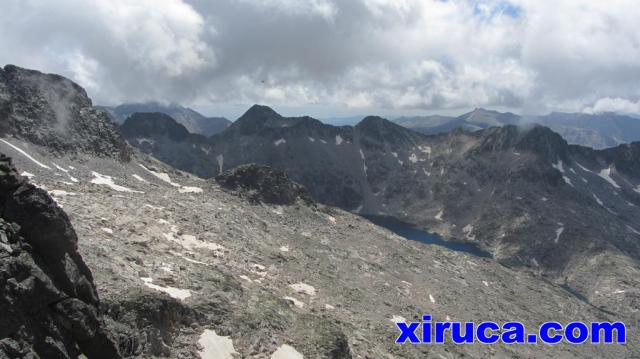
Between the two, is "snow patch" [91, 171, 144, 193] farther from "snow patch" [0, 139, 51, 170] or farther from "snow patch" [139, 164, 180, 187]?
"snow patch" [139, 164, 180, 187]

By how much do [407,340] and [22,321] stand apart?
60.9 meters

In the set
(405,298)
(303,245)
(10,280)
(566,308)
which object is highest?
(10,280)

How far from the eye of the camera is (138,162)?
436ft

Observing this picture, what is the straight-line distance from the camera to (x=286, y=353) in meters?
48.8

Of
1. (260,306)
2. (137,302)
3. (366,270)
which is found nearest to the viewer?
(137,302)

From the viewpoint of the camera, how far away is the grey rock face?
112m

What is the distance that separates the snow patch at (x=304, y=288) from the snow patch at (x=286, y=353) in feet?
100

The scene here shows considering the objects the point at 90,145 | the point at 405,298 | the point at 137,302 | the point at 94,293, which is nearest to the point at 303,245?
the point at 405,298

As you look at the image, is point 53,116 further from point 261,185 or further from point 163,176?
point 261,185

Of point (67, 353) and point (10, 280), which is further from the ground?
point (10, 280)

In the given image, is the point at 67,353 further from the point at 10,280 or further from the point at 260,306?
the point at 260,306

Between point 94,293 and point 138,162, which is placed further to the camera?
point 138,162

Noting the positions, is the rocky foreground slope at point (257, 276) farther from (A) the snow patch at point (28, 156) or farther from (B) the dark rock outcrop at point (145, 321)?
(A) the snow patch at point (28, 156)

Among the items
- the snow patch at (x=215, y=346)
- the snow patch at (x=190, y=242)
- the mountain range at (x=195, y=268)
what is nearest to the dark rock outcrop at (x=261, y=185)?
the mountain range at (x=195, y=268)
